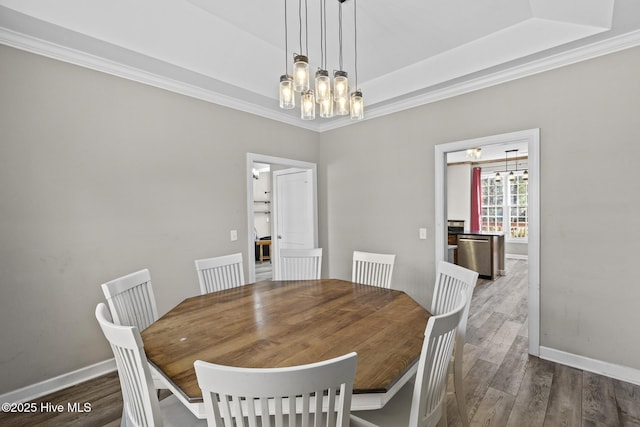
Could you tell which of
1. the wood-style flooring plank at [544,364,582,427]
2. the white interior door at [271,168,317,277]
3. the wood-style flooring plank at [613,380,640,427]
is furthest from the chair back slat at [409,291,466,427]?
the white interior door at [271,168,317,277]

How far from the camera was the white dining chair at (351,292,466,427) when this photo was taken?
1.08 metres

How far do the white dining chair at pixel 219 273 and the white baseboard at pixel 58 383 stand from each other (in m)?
1.08

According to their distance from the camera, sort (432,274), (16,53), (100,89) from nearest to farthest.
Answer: (16,53), (100,89), (432,274)

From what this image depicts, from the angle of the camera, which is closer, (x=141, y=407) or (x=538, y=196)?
(x=141, y=407)

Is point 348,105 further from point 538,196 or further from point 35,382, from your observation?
point 35,382

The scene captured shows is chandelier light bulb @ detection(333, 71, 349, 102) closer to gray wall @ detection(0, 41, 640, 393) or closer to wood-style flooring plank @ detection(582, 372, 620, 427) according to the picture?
gray wall @ detection(0, 41, 640, 393)

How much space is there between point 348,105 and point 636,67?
2.25 m

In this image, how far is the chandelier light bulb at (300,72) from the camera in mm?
1659

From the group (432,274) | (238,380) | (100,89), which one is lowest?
(432,274)

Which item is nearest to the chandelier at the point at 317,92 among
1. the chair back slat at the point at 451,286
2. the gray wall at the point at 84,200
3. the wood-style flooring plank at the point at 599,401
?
the chair back slat at the point at 451,286

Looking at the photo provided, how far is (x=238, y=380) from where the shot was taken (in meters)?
0.76

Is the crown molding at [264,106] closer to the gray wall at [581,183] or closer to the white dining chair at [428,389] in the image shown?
the gray wall at [581,183]

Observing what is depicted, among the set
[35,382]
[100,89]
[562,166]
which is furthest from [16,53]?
[562,166]

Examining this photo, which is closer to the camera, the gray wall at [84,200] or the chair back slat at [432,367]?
the chair back slat at [432,367]
